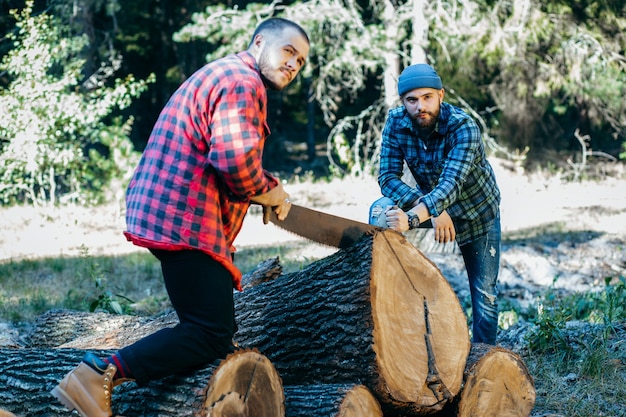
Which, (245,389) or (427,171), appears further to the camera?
(427,171)

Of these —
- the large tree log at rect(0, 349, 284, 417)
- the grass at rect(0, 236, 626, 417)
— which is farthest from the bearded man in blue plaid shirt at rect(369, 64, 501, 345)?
the large tree log at rect(0, 349, 284, 417)

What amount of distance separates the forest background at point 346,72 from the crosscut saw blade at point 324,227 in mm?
8418

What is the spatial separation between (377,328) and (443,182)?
100 cm

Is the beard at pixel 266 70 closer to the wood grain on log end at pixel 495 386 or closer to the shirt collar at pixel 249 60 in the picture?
the shirt collar at pixel 249 60

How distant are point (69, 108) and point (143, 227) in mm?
9372

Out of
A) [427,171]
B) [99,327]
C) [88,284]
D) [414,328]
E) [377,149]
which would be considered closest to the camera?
[414,328]

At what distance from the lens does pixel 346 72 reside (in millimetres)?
14297

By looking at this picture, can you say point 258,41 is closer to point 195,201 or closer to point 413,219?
point 195,201

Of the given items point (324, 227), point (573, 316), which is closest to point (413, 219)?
point (324, 227)

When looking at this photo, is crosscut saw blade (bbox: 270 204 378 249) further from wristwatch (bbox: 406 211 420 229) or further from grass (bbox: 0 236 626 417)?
grass (bbox: 0 236 626 417)

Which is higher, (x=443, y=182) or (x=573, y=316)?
(x=443, y=182)

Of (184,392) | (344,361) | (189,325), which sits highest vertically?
(189,325)

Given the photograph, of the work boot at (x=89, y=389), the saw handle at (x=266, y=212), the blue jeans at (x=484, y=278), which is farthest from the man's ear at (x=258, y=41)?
the blue jeans at (x=484, y=278)

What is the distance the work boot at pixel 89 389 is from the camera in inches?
117
